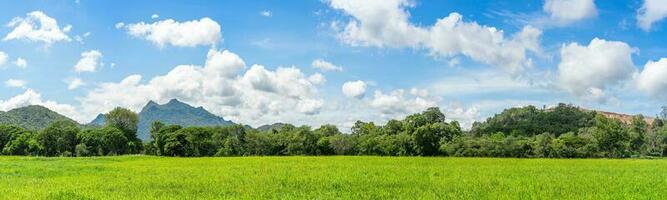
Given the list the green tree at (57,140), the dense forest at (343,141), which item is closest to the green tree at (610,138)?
the dense forest at (343,141)

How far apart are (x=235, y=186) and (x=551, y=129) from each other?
15542 centimetres

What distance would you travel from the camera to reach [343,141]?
105188mm

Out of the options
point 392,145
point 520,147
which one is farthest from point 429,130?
point 520,147

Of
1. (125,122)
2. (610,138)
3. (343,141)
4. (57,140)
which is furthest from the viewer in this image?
(125,122)

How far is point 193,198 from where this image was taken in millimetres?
20297

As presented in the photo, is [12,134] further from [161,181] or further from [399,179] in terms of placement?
[399,179]

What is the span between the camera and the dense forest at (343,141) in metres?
87.9

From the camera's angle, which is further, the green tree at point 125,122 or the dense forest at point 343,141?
the green tree at point 125,122

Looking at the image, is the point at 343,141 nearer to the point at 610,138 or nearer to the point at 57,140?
the point at 610,138

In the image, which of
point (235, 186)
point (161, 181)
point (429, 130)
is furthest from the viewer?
point (429, 130)

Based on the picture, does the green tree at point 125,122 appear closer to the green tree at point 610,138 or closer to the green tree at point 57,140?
the green tree at point 57,140

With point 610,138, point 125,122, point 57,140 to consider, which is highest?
point 125,122

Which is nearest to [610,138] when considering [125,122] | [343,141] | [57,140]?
[343,141]

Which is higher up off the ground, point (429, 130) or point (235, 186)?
point (429, 130)
